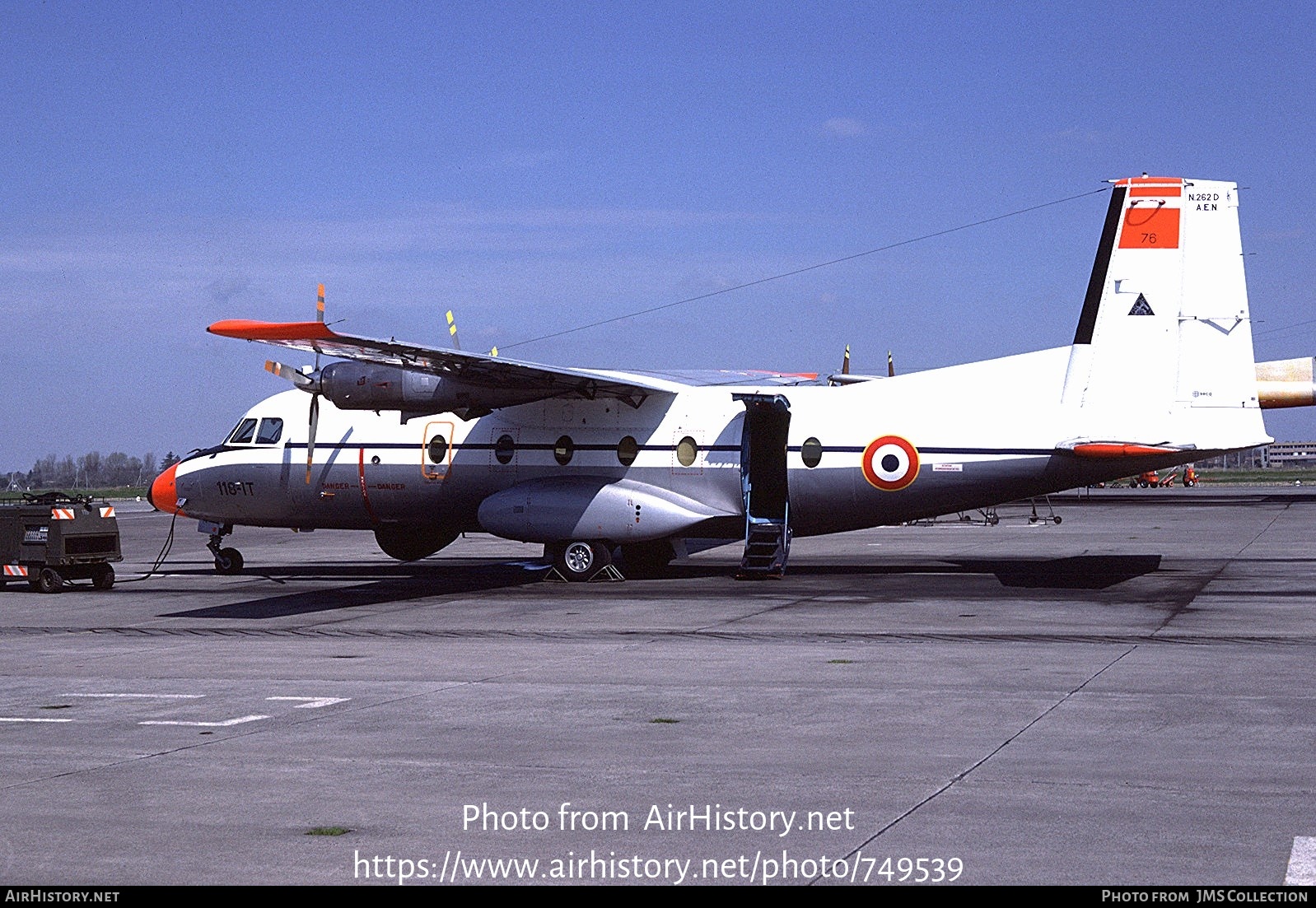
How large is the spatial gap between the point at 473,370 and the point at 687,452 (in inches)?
173

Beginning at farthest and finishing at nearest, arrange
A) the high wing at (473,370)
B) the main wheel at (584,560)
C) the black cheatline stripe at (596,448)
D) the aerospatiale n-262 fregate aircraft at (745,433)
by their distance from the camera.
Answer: the main wheel at (584,560), the black cheatline stripe at (596,448), the aerospatiale n-262 fregate aircraft at (745,433), the high wing at (473,370)

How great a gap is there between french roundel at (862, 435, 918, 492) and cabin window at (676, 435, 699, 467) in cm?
315

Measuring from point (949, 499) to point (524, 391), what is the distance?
7915 mm

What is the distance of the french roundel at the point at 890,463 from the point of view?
23.8 metres

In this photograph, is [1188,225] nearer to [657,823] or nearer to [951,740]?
[951,740]

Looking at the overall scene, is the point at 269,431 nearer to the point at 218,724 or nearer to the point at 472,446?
the point at 472,446

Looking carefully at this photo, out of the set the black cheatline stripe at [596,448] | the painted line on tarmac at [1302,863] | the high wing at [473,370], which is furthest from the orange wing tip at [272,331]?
the painted line on tarmac at [1302,863]

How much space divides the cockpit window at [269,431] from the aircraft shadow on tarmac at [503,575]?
286cm

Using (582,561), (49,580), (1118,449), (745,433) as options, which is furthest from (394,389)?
(1118,449)

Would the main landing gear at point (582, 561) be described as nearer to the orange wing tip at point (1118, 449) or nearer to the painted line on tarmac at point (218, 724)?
the orange wing tip at point (1118, 449)

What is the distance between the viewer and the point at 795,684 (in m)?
13.1

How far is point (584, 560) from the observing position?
25297mm

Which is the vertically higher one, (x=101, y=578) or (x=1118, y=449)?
(x=1118, y=449)

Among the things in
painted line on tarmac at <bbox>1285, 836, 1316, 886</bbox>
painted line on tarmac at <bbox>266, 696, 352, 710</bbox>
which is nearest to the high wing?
painted line on tarmac at <bbox>266, 696, 352, 710</bbox>
